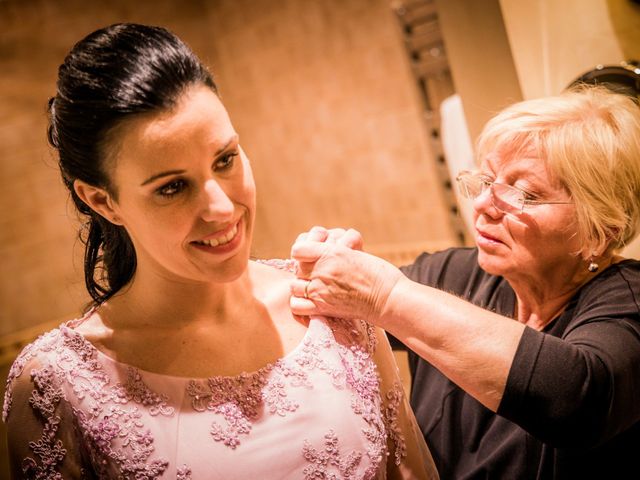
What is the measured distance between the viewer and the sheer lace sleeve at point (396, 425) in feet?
4.12

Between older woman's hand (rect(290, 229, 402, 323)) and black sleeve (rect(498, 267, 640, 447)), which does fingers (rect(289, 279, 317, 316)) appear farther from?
black sleeve (rect(498, 267, 640, 447))

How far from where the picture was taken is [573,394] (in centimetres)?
110

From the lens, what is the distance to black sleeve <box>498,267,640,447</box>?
111 centimetres

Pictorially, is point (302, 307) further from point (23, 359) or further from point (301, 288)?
point (23, 359)

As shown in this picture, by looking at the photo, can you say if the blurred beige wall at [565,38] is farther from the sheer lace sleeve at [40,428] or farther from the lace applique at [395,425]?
the sheer lace sleeve at [40,428]

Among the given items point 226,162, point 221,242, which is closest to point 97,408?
point 221,242

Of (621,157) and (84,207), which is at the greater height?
(84,207)

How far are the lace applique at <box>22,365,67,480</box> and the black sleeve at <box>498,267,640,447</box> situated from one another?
2.72 feet

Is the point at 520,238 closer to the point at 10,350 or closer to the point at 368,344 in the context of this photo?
the point at 368,344

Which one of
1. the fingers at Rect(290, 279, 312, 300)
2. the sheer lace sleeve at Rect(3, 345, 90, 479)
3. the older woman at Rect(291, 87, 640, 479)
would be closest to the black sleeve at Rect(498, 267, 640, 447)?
the older woman at Rect(291, 87, 640, 479)

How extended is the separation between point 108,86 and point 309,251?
1.76ft

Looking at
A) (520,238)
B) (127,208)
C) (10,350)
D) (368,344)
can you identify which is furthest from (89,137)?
(10,350)

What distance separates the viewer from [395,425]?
1.26 metres

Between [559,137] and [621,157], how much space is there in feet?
0.48
